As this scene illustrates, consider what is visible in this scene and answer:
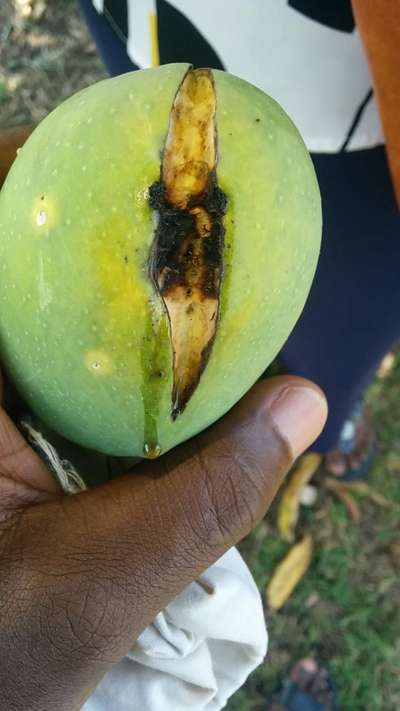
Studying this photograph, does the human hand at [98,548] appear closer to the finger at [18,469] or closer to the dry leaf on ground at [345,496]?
the finger at [18,469]

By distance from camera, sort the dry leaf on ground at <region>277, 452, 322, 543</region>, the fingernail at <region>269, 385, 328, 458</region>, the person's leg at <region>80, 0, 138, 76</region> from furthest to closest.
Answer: the dry leaf on ground at <region>277, 452, 322, 543</region>
the person's leg at <region>80, 0, 138, 76</region>
the fingernail at <region>269, 385, 328, 458</region>

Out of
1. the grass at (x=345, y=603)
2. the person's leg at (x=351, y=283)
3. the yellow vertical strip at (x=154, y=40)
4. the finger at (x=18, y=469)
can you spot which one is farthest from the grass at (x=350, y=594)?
the yellow vertical strip at (x=154, y=40)

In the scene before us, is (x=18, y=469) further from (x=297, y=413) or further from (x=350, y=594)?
(x=350, y=594)

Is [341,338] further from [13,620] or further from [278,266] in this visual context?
[13,620]

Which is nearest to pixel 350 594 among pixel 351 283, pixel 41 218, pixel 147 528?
pixel 351 283

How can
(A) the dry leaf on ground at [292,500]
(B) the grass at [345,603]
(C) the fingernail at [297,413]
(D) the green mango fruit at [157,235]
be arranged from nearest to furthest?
(D) the green mango fruit at [157,235]
(C) the fingernail at [297,413]
(B) the grass at [345,603]
(A) the dry leaf on ground at [292,500]

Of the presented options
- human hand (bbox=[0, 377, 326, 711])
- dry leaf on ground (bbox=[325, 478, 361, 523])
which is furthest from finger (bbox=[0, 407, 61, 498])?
dry leaf on ground (bbox=[325, 478, 361, 523])

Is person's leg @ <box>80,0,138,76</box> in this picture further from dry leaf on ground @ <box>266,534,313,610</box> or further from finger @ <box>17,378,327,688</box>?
dry leaf on ground @ <box>266,534,313,610</box>

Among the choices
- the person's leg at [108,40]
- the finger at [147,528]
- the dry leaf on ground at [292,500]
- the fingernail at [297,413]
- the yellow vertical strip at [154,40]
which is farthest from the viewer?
the dry leaf on ground at [292,500]
